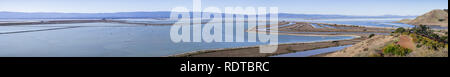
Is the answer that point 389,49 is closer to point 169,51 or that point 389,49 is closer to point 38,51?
point 169,51

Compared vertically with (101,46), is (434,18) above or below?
above

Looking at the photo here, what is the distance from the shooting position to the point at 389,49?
10734mm

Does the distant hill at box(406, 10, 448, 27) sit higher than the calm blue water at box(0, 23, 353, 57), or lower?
higher

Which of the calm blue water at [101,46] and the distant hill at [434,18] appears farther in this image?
the distant hill at [434,18]

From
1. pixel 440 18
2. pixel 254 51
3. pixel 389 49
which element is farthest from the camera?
pixel 440 18

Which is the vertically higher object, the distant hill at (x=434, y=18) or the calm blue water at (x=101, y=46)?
the distant hill at (x=434, y=18)

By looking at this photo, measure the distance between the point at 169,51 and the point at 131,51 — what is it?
2.83 meters

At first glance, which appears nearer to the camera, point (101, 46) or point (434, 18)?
point (101, 46)

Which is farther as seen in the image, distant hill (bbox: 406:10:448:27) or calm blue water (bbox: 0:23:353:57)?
distant hill (bbox: 406:10:448:27)
